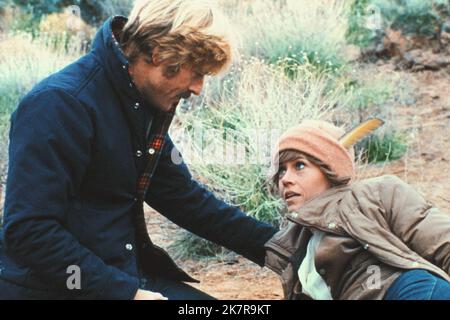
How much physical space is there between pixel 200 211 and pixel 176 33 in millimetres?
820

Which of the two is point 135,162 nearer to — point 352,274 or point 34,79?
point 352,274

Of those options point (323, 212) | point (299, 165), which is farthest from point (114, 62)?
point (323, 212)

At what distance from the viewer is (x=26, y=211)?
7.81ft

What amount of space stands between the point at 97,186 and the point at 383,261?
0.97 metres

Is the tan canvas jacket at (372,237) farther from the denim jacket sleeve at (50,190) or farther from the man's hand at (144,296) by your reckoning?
the denim jacket sleeve at (50,190)

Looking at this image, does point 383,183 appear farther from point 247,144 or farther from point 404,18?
point 404,18

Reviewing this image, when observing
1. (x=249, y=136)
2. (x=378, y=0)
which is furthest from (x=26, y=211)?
(x=378, y=0)

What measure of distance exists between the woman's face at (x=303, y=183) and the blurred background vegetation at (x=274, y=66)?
1.87 meters

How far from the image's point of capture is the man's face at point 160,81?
268cm

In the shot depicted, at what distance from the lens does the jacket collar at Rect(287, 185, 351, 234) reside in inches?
101

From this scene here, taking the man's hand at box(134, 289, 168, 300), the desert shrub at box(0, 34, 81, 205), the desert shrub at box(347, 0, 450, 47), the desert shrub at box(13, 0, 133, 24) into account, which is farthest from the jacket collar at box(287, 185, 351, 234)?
the desert shrub at box(13, 0, 133, 24)

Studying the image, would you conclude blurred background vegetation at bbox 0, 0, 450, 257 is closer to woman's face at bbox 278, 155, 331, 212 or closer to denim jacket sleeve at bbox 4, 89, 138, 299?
woman's face at bbox 278, 155, 331, 212

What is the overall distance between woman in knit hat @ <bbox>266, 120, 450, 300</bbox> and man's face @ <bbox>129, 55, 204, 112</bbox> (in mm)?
401
